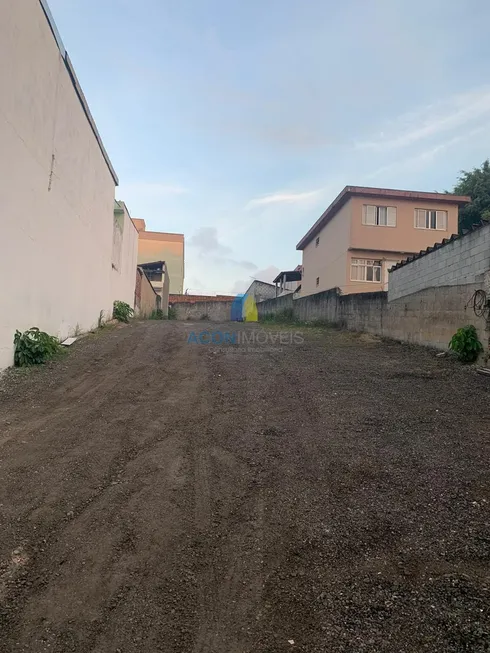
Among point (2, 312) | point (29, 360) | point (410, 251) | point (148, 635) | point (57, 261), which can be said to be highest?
point (410, 251)

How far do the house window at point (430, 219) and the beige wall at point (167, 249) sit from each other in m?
24.6

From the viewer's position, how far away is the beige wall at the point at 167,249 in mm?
38156

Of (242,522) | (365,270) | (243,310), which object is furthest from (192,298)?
(242,522)

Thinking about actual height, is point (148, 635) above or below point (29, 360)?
below

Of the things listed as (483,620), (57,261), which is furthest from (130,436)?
(57,261)

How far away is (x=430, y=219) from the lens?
59.5 feet

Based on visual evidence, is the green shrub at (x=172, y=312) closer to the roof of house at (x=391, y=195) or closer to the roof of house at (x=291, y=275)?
the roof of house at (x=291, y=275)

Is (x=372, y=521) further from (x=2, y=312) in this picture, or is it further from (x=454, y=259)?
(x=454, y=259)

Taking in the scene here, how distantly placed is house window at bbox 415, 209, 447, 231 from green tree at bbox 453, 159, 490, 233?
273 centimetres

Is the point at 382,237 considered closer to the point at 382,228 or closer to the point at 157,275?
the point at 382,228

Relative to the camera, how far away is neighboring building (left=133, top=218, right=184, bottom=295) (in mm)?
38156

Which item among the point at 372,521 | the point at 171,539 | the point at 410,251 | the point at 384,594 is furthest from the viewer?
the point at 410,251

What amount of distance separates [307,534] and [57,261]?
6.48 meters

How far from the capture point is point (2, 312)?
17.4ft
